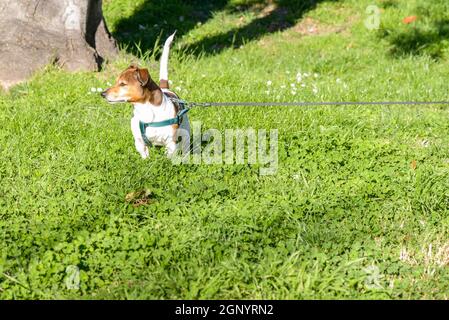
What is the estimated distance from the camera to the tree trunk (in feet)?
24.6

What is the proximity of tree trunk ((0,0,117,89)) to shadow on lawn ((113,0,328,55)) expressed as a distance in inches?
92.6

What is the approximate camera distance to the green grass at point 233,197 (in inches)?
165

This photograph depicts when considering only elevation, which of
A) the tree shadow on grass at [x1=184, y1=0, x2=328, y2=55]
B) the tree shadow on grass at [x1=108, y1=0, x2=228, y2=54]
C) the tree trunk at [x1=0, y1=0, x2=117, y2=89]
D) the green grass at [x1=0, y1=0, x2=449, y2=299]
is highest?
the tree trunk at [x1=0, y1=0, x2=117, y2=89]

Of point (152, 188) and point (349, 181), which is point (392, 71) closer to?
point (349, 181)

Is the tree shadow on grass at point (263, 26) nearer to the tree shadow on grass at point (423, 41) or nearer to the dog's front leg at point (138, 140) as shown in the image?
the tree shadow on grass at point (423, 41)

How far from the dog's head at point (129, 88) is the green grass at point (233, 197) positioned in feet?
1.96

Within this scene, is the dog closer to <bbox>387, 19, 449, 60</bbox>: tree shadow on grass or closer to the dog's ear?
the dog's ear

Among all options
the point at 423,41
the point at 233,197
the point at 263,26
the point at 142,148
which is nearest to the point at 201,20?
the point at 263,26

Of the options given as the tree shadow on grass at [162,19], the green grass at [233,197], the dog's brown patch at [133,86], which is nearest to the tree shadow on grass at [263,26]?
the tree shadow on grass at [162,19]

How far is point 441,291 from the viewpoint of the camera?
423cm

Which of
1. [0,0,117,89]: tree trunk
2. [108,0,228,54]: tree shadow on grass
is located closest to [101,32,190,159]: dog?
[0,0,117,89]: tree trunk

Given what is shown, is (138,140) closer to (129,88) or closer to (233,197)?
(129,88)

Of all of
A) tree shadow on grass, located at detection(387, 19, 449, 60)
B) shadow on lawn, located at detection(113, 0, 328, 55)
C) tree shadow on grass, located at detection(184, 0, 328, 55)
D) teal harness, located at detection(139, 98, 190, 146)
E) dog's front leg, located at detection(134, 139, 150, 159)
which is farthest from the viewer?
shadow on lawn, located at detection(113, 0, 328, 55)
